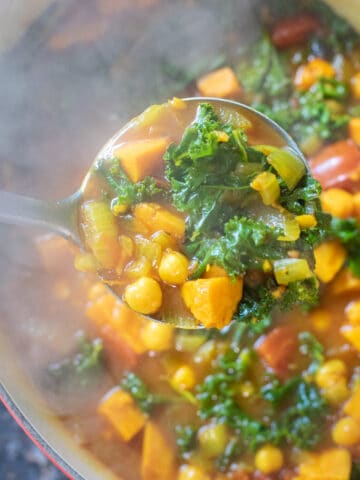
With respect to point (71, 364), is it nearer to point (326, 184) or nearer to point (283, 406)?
point (283, 406)

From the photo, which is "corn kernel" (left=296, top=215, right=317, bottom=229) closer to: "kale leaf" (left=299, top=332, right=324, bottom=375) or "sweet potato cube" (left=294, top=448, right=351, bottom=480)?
"kale leaf" (left=299, top=332, right=324, bottom=375)

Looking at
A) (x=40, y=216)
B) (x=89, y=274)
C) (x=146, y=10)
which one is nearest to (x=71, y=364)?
(x=89, y=274)

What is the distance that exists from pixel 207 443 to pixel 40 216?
1.64 m

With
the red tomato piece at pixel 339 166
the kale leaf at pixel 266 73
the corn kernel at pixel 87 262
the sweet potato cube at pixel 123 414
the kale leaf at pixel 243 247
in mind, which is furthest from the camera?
the kale leaf at pixel 266 73

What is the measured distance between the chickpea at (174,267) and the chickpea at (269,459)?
1394 millimetres

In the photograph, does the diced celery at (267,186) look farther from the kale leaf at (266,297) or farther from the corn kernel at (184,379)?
the corn kernel at (184,379)

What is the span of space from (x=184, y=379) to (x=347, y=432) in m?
0.96

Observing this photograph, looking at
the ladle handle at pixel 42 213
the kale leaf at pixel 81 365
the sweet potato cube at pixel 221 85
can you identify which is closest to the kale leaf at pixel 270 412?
the kale leaf at pixel 81 365

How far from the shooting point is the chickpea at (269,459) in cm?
340

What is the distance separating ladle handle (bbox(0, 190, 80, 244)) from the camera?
2.65m

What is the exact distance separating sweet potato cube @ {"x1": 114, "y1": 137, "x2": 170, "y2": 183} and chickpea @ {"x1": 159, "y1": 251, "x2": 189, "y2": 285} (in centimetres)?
39

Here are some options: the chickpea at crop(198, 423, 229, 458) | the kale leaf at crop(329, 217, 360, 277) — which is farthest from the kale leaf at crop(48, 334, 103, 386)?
the kale leaf at crop(329, 217, 360, 277)

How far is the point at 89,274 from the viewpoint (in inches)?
143

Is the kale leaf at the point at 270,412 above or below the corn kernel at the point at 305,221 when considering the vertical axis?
below
